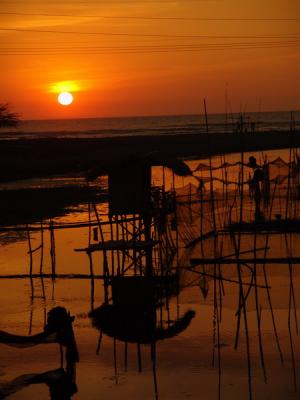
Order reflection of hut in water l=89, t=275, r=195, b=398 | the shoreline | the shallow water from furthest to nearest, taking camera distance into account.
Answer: the shoreline < reflection of hut in water l=89, t=275, r=195, b=398 < the shallow water

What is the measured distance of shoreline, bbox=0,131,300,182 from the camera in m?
35.0

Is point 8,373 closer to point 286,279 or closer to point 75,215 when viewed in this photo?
point 286,279

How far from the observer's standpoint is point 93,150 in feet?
158

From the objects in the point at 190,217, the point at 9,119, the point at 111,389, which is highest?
the point at 9,119

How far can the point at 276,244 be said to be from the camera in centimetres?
1402

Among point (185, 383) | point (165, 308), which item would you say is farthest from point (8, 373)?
point (165, 308)

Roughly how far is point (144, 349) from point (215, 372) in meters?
1.03

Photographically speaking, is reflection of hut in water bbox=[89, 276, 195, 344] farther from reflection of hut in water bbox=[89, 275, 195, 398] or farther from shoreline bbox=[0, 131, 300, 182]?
shoreline bbox=[0, 131, 300, 182]

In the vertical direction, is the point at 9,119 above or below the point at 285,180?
above

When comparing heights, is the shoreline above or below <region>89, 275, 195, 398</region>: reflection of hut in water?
above

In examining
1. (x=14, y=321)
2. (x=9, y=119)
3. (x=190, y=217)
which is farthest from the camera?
(x=9, y=119)

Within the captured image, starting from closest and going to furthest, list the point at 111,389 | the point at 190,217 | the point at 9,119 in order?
the point at 111,389
the point at 190,217
the point at 9,119

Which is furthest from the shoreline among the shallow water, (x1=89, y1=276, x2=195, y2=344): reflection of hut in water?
(x1=89, y1=276, x2=195, y2=344): reflection of hut in water

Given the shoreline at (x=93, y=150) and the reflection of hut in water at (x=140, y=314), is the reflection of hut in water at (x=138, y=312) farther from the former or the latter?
the shoreline at (x=93, y=150)
